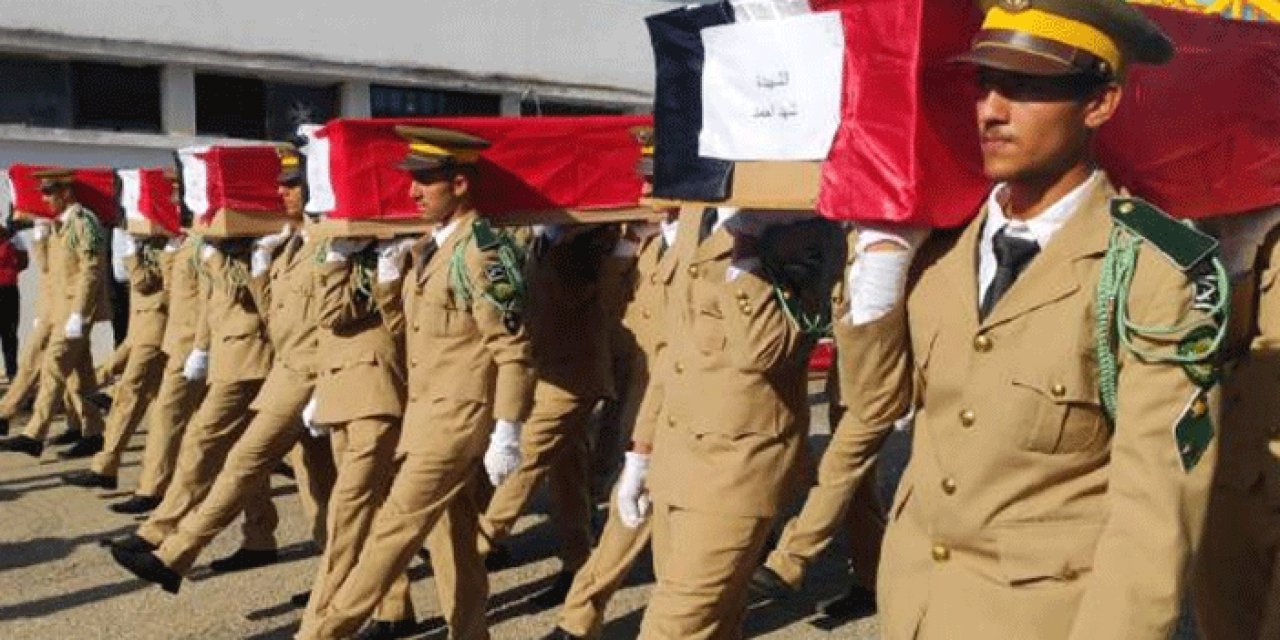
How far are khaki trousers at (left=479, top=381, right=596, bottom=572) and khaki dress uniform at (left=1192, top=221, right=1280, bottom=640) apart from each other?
10.1 feet

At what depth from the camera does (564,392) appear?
6199 mm

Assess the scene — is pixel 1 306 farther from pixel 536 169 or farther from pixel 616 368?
pixel 536 169

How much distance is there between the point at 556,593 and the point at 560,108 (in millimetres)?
12470

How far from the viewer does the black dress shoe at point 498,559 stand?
6324 mm

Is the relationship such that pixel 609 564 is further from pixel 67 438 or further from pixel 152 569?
pixel 67 438

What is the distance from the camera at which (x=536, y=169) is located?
5.46m

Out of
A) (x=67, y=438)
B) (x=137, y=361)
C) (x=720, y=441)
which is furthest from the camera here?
(x=67, y=438)

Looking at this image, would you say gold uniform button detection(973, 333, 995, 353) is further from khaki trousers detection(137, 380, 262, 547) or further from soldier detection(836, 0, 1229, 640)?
khaki trousers detection(137, 380, 262, 547)

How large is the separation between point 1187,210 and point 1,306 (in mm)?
11362

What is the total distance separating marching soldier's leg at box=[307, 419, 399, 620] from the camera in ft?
16.3

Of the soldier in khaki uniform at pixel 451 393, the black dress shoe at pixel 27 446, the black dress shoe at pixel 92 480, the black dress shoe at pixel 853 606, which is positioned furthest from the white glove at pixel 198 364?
the black dress shoe at pixel 853 606

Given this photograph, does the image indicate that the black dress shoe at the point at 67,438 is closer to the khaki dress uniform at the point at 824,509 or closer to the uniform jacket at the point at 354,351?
the uniform jacket at the point at 354,351

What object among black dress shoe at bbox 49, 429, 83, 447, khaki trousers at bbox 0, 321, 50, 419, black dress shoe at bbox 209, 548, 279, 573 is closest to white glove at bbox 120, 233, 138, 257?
khaki trousers at bbox 0, 321, 50, 419

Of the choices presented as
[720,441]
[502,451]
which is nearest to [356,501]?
[502,451]
